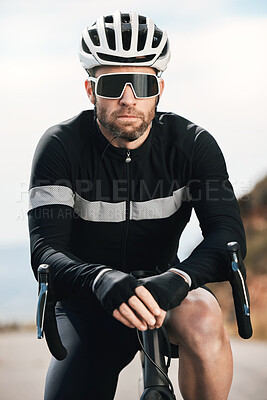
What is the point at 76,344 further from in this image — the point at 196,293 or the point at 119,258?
the point at 196,293

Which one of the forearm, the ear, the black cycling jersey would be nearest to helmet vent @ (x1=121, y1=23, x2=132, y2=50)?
the ear

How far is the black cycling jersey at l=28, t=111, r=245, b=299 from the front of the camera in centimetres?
211

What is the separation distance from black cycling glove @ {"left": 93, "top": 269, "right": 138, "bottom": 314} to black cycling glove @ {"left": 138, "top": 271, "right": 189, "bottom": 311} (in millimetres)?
41

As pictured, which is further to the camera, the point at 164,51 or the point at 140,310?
the point at 164,51

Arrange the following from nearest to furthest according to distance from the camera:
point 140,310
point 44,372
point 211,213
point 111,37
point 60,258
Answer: point 140,310
point 60,258
point 211,213
point 111,37
point 44,372

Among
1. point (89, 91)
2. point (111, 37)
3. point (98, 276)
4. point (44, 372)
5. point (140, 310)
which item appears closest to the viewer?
point (140, 310)

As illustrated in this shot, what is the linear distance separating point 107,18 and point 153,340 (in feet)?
3.96

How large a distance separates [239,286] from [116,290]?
39cm

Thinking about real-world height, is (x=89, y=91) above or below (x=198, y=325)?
above

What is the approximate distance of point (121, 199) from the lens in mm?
2230

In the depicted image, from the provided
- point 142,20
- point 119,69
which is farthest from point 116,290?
point 142,20

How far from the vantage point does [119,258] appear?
2.29 meters

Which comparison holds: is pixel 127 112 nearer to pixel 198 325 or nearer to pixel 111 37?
pixel 111 37

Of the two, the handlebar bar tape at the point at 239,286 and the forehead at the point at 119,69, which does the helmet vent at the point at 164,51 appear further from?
the handlebar bar tape at the point at 239,286
